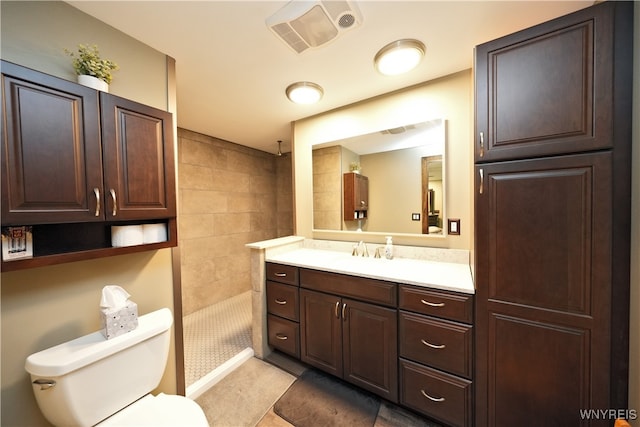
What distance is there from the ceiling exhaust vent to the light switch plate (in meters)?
1.46

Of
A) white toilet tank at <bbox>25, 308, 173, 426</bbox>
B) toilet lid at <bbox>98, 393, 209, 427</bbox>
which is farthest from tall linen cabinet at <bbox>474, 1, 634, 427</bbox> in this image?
white toilet tank at <bbox>25, 308, 173, 426</bbox>

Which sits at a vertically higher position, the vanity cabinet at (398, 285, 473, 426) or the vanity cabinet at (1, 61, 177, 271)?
the vanity cabinet at (1, 61, 177, 271)

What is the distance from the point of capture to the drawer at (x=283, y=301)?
1.82 meters

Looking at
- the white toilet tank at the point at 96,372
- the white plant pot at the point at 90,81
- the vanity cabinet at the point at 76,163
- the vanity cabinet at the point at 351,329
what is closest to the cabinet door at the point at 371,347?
the vanity cabinet at the point at 351,329

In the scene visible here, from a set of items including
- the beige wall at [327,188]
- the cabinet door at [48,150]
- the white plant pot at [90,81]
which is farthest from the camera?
the beige wall at [327,188]

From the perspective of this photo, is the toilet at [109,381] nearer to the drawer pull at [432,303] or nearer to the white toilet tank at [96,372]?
the white toilet tank at [96,372]

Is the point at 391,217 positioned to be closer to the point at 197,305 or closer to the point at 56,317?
the point at 56,317

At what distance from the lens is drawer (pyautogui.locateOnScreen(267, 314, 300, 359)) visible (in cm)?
183

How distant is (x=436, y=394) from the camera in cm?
128

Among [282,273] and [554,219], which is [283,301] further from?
[554,219]

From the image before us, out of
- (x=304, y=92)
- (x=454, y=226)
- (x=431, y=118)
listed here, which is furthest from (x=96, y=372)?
(x=431, y=118)

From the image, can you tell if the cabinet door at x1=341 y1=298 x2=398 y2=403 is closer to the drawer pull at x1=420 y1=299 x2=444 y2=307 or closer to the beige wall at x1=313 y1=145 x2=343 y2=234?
the drawer pull at x1=420 y1=299 x2=444 y2=307

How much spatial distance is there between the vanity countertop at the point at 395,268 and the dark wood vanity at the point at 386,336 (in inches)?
1.6

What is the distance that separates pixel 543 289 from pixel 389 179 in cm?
124
